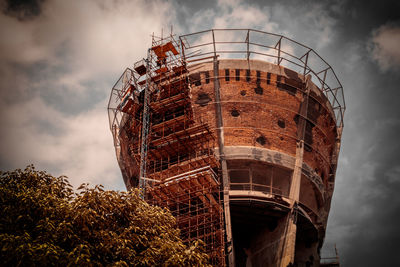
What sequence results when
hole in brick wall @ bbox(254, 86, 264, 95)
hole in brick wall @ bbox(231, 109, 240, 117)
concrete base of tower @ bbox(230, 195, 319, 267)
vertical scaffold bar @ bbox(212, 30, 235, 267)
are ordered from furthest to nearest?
hole in brick wall @ bbox(254, 86, 264, 95), hole in brick wall @ bbox(231, 109, 240, 117), concrete base of tower @ bbox(230, 195, 319, 267), vertical scaffold bar @ bbox(212, 30, 235, 267)

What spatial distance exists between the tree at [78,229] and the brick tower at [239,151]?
5.21 meters

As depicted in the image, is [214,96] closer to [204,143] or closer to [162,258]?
[204,143]

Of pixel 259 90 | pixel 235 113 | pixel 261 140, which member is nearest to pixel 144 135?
pixel 235 113

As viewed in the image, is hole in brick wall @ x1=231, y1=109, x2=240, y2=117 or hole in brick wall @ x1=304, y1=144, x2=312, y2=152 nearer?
hole in brick wall @ x1=231, y1=109, x2=240, y2=117

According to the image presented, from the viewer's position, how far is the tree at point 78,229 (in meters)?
10.3

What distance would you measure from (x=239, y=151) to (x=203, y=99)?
2.92 m

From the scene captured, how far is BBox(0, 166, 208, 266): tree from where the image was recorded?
33.9ft

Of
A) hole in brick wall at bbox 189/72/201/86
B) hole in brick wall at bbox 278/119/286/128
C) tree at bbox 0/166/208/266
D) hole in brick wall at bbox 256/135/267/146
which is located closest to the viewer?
tree at bbox 0/166/208/266

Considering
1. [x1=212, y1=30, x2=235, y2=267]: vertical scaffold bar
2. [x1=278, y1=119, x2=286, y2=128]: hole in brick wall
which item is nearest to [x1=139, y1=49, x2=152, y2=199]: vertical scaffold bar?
[x1=212, y1=30, x2=235, y2=267]: vertical scaffold bar

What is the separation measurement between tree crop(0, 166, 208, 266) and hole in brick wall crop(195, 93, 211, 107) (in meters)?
8.01

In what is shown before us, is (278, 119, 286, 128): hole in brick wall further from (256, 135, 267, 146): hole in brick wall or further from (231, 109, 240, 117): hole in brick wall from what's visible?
(231, 109, 240, 117): hole in brick wall

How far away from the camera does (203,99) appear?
20688 millimetres

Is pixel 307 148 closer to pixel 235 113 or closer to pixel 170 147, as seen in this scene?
pixel 235 113

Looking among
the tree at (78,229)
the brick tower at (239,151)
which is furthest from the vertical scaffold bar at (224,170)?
the tree at (78,229)
